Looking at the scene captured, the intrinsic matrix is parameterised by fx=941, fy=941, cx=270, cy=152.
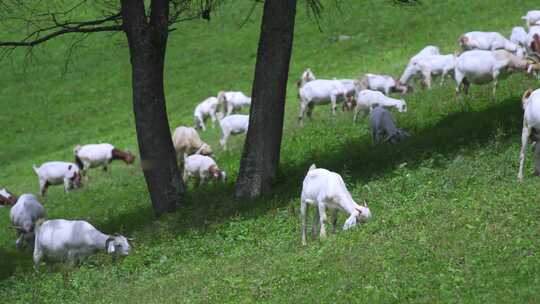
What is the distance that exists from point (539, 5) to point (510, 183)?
2946cm

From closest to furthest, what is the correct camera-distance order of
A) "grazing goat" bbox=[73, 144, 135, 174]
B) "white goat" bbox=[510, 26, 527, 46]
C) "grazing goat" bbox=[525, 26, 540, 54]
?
"grazing goat" bbox=[525, 26, 540, 54], "grazing goat" bbox=[73, 144, 135, 174], "white goat" bbox=[510, 26, 527, 46]

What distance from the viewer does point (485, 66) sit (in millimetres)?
22906

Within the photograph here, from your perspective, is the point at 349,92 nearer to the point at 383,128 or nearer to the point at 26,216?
the point at 383,128

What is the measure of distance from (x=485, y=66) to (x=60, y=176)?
46.0 feet

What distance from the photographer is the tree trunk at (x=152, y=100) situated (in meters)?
18.7

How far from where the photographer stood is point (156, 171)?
62.7ft

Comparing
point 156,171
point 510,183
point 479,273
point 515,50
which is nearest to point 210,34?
point 515,50

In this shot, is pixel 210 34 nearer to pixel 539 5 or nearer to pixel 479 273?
pixel 539 5

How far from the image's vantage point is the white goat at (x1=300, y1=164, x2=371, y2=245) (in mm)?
13523

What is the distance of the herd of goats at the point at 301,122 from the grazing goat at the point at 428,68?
32 mm

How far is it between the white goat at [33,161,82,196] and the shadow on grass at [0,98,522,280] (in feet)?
28.4

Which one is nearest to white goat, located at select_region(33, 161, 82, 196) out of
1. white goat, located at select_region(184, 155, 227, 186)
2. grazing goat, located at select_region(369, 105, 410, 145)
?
white goat, located at select_region(184, 155, 227, 186)

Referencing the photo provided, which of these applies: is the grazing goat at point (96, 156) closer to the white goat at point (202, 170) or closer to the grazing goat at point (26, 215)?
the grazing goat at point (26, 215)

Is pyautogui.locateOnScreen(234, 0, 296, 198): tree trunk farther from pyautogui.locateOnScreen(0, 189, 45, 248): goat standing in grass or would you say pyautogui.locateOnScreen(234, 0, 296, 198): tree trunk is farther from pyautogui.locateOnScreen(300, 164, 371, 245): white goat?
pyautogui.locateOnScreen(0, 189, 45, 248): goat standing in grass
